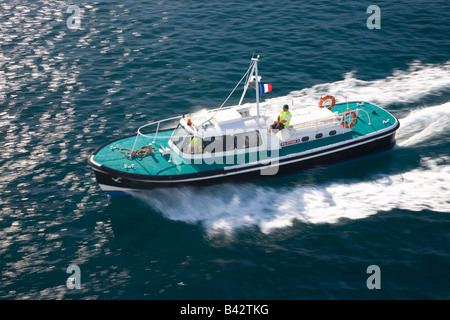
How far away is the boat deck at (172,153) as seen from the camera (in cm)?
2066

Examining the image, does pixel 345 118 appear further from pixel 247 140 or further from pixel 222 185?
pixel 222 185

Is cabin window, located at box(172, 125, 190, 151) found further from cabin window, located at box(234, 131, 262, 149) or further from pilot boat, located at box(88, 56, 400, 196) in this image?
cabin window, located at box(234, 131, 262, 149)

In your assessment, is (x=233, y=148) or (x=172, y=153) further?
(x=172, y=153)

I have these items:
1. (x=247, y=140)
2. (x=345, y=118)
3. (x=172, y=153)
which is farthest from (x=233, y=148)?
(x=345, y=118)

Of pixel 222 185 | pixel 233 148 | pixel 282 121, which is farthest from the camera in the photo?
pixel 282 121

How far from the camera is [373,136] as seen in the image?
22.7m

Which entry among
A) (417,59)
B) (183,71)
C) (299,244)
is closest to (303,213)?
(299,244)

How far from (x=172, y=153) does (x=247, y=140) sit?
12.3 feet

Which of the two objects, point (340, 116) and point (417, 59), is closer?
point (340, 116)

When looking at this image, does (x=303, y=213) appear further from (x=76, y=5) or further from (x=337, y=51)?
(x=76, y=5)

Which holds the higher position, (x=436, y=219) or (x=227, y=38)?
(x=227, y=38)

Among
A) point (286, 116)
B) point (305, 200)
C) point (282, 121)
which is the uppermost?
point (286, 116)

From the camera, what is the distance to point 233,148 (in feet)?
69.5
